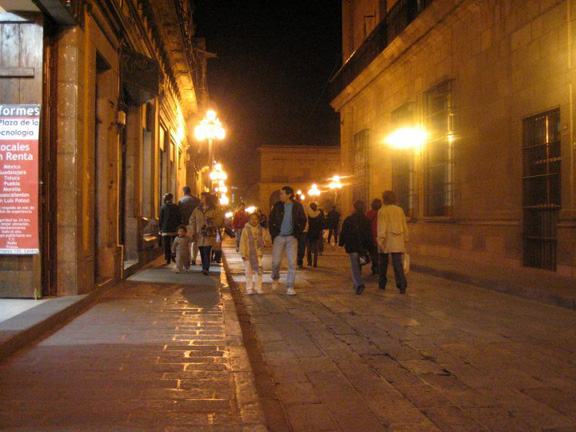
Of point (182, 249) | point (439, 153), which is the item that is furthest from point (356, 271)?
point (439, 153)

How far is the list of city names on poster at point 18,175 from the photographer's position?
6.93 meters

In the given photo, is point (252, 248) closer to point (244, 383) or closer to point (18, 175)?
point (18, 175)

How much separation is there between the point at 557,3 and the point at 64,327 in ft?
35.4

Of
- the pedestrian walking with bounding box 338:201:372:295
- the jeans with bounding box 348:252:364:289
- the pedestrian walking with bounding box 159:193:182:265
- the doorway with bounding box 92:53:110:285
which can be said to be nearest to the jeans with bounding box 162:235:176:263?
the pedestrian walking with bounding box 159:193:182:265

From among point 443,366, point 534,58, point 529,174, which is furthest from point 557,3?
point 443,366

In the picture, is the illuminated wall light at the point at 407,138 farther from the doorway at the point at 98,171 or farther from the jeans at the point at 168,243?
the doorway at the point at 98,171

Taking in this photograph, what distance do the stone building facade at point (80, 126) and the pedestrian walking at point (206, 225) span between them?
4.73 feet

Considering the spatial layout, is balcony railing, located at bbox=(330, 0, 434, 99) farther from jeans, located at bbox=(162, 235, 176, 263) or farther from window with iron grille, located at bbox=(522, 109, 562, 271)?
jeans, located at bbox=(162, 235, 176, 263)

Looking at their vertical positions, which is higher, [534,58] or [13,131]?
[534,58]

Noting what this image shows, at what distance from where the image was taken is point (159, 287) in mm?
9539

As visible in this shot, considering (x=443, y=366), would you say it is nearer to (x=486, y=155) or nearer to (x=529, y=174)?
(x=529, y=174)

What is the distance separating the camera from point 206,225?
37.8ft

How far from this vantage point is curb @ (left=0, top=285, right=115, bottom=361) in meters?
4.98

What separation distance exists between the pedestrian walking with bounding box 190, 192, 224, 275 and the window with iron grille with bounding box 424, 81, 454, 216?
751 cm
